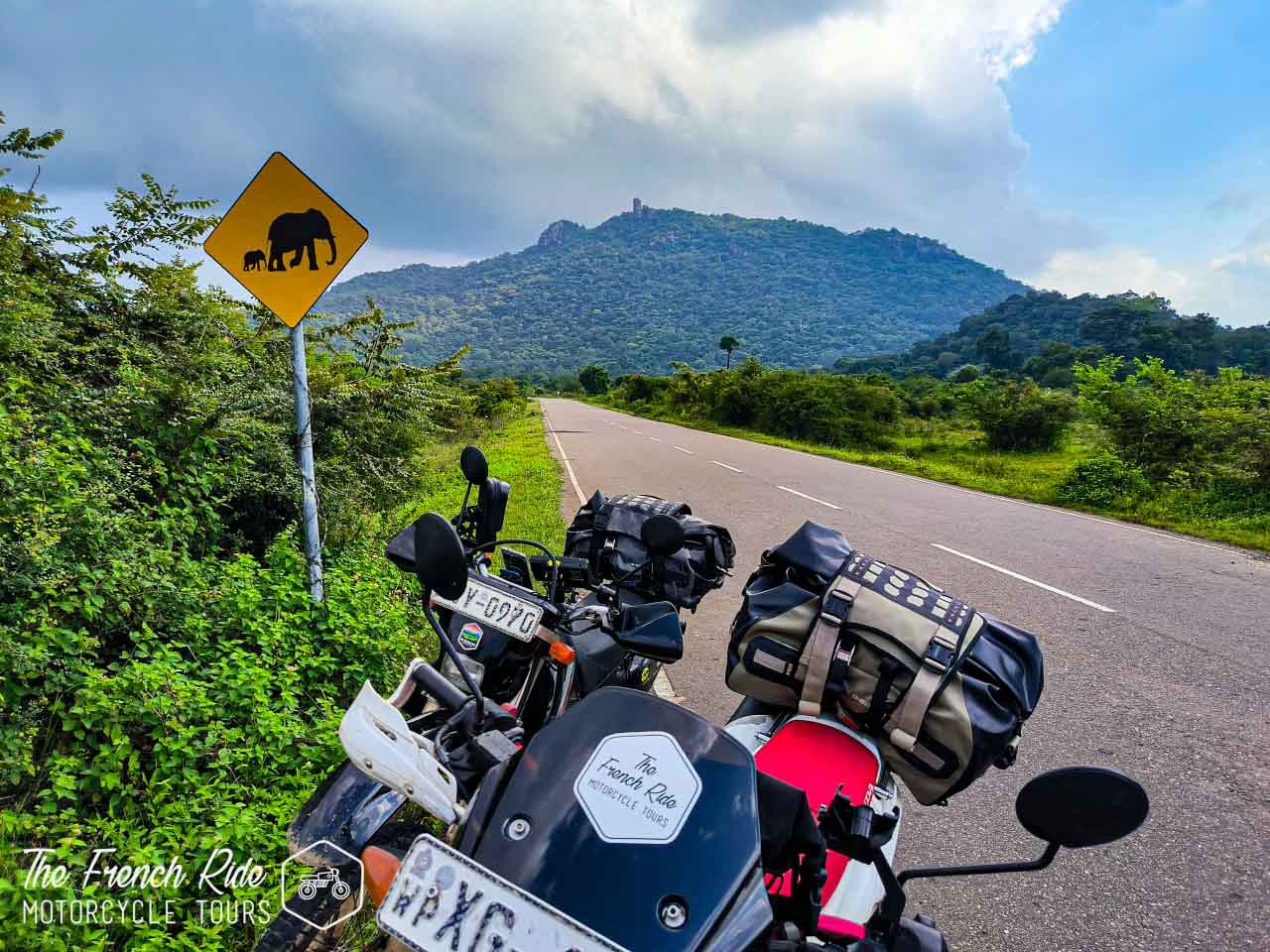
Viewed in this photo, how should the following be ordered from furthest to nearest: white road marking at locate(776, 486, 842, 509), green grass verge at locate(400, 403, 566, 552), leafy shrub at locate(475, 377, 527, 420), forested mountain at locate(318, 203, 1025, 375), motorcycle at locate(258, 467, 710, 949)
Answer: forested mountain at locate(318, 203, 1025, 375), leafy shrub at locate(475, 377, 527, 420), white road marking at locate(776, 486, 842, 509), green grass verge at locate(400, 403, 566, 552), motorcycle at locate(258, 467, 710, 949)

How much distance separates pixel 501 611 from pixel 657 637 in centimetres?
68

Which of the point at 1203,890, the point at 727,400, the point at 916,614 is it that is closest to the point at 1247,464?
the point at 1203,890

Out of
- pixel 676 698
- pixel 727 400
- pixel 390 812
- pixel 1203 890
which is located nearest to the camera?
pixel 390 812

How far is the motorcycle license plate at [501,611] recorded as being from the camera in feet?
6.86

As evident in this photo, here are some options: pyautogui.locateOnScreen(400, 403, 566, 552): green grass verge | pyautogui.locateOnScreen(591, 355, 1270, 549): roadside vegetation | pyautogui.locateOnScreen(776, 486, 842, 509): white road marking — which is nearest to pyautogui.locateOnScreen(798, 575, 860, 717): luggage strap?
pyautogui.locateOnScreen(400, 403, 566, 552): green grass verge

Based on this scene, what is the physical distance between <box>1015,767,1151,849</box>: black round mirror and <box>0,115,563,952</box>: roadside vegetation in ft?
6.56

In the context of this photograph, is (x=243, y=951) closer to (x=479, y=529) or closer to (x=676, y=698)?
(x=479, y=529)

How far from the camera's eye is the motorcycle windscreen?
2.95ft

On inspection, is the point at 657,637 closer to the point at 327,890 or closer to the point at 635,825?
the point at 635,825

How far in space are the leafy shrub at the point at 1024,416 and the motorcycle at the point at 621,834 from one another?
22.1 metres

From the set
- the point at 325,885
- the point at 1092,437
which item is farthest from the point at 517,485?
the point at 1092,437

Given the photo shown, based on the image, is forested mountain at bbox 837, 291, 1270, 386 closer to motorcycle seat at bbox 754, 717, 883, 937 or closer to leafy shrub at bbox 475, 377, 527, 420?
leafy shrub at bbox 475, 377, 527, 420

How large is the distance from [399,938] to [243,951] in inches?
56.7

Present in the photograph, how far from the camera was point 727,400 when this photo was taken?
31.4 metres
